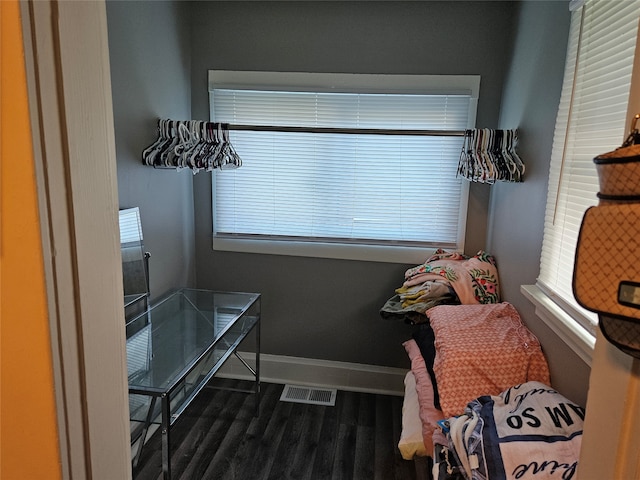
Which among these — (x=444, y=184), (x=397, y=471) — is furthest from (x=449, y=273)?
(x=397, y=471)

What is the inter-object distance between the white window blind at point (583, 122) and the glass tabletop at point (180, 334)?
1.47 m

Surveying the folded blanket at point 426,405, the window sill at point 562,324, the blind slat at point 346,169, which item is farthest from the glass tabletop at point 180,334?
the window sill at point 562,324

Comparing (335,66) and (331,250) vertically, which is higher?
(335,66)

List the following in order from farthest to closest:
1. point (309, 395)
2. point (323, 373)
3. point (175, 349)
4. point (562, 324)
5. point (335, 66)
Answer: point (323, 373) → point (309, 395) → point (335, 66) → point (175, 349) → point (562, 324)

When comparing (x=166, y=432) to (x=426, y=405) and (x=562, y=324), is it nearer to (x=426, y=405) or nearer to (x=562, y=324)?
(x=426, y=405)

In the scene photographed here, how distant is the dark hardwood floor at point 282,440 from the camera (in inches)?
90.6

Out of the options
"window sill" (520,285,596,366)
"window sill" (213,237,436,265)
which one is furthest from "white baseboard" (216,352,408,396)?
"window sill" (520,285,596,366)

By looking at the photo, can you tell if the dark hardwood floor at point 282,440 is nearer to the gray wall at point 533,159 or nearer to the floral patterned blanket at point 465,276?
the floral patterned blanket at point 465,276

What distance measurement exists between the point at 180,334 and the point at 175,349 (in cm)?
19

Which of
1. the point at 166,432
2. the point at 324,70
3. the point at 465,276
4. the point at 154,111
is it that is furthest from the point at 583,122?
the point at 154,111

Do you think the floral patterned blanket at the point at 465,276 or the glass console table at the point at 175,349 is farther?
the floral patterned blanket at the point at 465,276

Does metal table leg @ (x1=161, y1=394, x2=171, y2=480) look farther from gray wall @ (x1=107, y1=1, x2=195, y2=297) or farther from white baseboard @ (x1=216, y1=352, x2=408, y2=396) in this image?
white baseboard @ (x1=216, y1=352, x2=408, y2=396)

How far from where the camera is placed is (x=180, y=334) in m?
2.20

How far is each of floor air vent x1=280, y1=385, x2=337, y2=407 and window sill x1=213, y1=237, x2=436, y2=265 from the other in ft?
3.02
